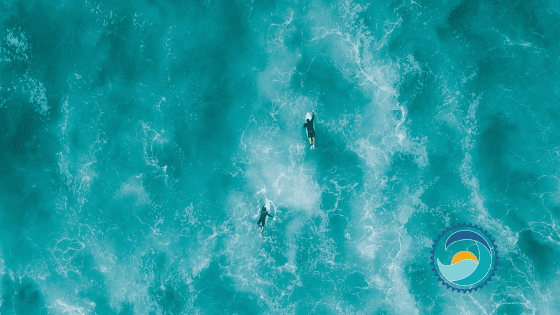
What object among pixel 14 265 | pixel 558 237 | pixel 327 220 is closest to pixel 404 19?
pixel 327 220

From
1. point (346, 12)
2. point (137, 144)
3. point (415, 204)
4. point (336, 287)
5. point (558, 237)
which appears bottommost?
point (336, 287)

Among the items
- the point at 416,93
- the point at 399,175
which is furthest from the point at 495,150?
the point at 399,175

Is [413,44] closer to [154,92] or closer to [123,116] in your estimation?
[154,92]

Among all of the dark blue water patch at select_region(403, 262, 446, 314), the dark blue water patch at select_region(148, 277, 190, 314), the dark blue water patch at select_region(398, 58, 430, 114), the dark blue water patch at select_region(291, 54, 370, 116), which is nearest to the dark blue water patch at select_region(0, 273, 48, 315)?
the dark blue water patch at select_region(148, 277, 190, 314)

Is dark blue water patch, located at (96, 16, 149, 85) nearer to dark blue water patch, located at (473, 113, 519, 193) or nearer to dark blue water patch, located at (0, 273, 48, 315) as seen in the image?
dark blue water patch, located at (0, 273, 48, 315)

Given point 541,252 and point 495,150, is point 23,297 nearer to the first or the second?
point 495,150

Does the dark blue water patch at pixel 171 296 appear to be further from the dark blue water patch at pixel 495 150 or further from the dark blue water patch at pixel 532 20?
the dark blue water patch at pixel 532 20
